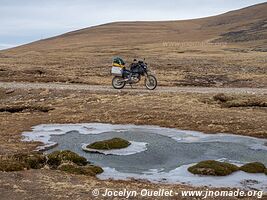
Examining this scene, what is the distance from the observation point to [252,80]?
136 feet

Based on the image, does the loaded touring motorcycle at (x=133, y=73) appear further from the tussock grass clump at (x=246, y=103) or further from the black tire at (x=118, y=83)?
the tussock grass clump at (x=246, y=103)

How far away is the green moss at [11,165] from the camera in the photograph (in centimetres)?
1486

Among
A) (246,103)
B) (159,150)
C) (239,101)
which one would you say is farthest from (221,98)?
(159,150)

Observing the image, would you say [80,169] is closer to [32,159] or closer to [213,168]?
[32,159]

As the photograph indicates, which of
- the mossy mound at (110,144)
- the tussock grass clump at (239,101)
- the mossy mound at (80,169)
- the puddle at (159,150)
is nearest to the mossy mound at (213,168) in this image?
the puddle at (159,150)

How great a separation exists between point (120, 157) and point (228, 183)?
15.6 feet

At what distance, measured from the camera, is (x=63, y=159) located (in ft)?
52.8

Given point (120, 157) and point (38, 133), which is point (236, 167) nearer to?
point (120, 157)

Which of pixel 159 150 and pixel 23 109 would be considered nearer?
pixel 159 150

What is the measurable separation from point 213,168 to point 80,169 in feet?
13.7

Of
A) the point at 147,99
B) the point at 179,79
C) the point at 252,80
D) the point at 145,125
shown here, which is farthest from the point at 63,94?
the point at 252,80

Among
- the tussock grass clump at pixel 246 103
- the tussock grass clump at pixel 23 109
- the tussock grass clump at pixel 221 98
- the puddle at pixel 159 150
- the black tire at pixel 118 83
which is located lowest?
the puddle at pixel 159 150

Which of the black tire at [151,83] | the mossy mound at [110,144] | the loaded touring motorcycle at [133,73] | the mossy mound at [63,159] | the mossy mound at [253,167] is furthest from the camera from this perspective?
the black tire at [151,83]

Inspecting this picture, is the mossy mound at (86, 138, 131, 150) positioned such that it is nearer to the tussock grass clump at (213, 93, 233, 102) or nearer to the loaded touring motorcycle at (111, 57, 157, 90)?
the tussock grass clump at (213, 93, 233, 102)
